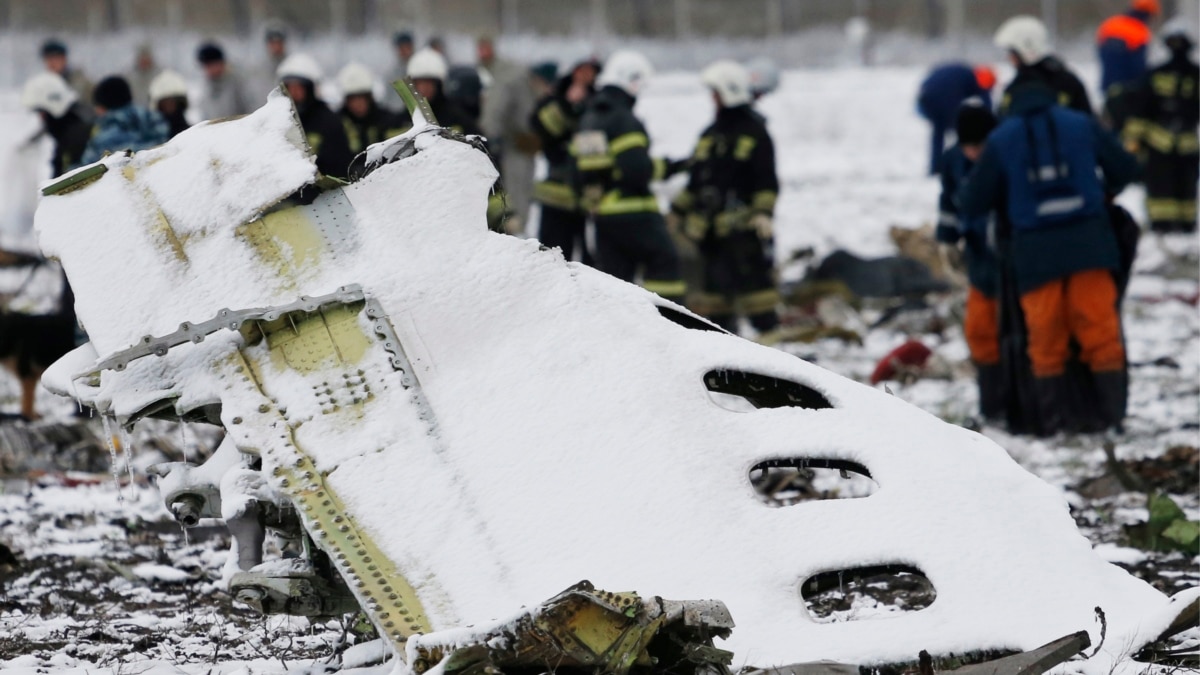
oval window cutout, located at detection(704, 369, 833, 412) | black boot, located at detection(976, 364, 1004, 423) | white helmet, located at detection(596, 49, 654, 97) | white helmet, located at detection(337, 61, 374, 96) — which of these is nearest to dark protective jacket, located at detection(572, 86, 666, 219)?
white helmet, located at detection(596, 49, 654, 97)

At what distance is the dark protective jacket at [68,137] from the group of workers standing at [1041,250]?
562 cm

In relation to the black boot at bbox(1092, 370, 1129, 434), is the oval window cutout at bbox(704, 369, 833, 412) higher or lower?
higher

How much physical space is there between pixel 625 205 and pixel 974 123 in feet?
8.82

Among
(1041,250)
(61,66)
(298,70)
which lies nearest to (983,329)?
(1041,250)

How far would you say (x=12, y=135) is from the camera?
2073cm

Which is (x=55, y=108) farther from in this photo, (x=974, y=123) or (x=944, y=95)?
(x=944, y=95)

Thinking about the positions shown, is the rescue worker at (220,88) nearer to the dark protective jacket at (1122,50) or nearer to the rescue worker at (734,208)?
the rescue worker at (734,208)

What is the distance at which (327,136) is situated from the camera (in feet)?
36.1

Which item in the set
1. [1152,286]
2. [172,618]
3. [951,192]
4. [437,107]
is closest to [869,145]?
[1152,286]

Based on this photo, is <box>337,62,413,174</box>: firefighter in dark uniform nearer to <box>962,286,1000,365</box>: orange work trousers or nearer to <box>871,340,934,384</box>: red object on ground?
<box>871,340,934,384</box>: red object on ground

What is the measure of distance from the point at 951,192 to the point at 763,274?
285 cm

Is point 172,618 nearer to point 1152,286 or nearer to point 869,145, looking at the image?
point 1152,286

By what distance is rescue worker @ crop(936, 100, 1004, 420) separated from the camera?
8375 mm

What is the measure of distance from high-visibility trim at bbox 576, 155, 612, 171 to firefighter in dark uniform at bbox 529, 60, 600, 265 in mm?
382
